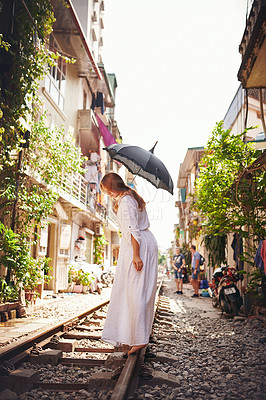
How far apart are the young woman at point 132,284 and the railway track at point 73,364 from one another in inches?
8.4

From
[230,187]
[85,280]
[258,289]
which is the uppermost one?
[230,187]

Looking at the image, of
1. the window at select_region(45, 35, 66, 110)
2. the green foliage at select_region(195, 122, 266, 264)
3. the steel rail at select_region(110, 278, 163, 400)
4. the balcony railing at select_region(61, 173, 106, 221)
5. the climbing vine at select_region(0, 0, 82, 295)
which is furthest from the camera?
the balcony railing at select_region(61, 173, 106, 221)

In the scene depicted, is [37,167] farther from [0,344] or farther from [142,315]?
[142,315]

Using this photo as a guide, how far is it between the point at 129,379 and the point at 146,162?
7.61ft

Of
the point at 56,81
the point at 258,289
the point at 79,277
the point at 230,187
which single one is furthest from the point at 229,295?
the point at 56,81

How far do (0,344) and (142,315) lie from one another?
1877 millimetres

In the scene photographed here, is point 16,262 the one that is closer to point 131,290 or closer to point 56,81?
point 131,290

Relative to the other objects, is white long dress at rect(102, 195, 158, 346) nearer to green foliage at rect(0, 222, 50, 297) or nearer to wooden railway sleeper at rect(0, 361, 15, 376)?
wooden railway sleeper at rect(0, 361, 15, 376)

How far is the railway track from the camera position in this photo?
2705 mm

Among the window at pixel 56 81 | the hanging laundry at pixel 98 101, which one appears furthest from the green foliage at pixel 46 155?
the hanging laundry at pixel 98 101

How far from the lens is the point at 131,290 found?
11.1 feet

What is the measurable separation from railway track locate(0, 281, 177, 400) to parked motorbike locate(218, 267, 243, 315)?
3.42 meters

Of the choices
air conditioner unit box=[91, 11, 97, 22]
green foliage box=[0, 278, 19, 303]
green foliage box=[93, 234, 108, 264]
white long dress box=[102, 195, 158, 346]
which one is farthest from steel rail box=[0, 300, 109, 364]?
air conditioner unit box=[91, 11, 97, 22]

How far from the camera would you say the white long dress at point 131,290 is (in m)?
3.32
